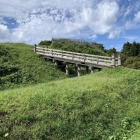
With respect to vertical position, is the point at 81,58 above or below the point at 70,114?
above

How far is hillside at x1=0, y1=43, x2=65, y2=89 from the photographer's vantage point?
97.0 ft

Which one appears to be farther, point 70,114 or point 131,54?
point 131,54

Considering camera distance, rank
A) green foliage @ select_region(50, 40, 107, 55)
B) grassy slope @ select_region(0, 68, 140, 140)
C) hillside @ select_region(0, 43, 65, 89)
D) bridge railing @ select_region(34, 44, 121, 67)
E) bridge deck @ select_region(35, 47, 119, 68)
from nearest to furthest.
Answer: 1. grassy slope @ select_region(0, 68, 140, 140)
2. hillside @ select_region(0, 43, 65, 89)
3. bridge railing @ select_region(34, 44, 121, 67)
4. bridge deck @ select_region(35, 47, 119, 68)
5. green foliage @ select_region(50, 40, 107, 55)

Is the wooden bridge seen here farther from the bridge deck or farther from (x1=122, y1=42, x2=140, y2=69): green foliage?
(x1=122, y1=42, x2=140, y2=69): green foliage

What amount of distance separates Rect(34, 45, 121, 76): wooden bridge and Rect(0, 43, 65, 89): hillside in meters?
1.09

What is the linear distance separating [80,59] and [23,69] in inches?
279

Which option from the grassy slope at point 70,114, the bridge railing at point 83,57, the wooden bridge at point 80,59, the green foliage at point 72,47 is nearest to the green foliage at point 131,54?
the green foliage at point 72,47

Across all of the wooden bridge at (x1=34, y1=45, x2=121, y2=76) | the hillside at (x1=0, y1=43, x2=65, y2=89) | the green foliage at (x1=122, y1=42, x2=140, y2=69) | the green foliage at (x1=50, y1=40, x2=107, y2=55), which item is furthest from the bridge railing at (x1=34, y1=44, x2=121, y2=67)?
the green foliage at (x1=122, y1=42, x2=140, y2=69)

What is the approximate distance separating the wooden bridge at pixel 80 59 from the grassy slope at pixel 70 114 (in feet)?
36.3

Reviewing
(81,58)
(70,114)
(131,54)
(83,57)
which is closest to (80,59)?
(81,58)

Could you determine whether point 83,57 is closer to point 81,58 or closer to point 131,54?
point 81,58

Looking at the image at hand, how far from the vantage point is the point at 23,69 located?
33.4m

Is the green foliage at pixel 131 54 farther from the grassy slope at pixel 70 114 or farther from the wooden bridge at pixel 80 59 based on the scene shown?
the grassy slope at pixel 70 114

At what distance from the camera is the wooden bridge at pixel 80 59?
31.2 m
